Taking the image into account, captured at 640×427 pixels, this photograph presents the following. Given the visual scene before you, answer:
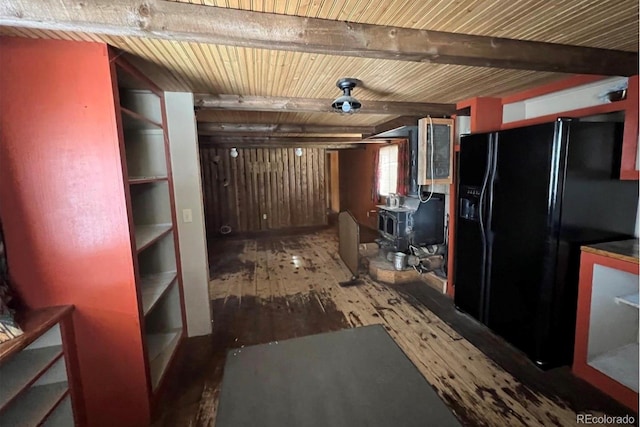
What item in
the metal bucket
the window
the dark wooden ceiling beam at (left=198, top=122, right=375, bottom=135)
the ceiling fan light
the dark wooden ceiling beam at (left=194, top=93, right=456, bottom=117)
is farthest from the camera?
the window

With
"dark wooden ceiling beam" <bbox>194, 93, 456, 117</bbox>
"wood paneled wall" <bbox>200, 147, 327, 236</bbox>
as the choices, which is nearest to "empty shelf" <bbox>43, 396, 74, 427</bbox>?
"dark wooden ceiling beam" <bbox>194, 93, 456, 117</bbox>

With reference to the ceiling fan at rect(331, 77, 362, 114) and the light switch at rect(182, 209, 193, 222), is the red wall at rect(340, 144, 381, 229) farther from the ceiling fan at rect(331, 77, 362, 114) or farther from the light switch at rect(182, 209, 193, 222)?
the light switch at rect(182, 209, 193, 222)

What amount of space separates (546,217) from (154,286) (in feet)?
10.1

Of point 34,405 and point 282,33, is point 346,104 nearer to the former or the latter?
point 282,33

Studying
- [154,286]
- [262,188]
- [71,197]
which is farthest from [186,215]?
[262,188]

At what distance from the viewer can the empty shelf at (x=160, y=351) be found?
2.04 metres

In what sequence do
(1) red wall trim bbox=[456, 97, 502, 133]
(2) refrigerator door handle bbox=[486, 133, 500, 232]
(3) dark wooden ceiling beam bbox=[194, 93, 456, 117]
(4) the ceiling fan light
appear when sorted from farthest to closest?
(1) red wall trim bbox=[456, 97, 502, 133] → (3) dark wooden ceiling beam bbox=[194, 93, 456, 117] → (2) refrigerator door handle bbox=[486, 133, 500, 232] → (4) the ceiling fan light

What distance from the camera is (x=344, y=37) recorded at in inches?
54.8

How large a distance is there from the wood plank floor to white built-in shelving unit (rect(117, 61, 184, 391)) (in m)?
0.27

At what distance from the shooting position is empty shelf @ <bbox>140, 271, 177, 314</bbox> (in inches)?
78.4

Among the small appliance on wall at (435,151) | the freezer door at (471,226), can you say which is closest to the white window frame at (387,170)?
the small appliance on wall at (435,151)

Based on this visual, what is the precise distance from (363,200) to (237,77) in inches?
220

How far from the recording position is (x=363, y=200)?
24.5 ft

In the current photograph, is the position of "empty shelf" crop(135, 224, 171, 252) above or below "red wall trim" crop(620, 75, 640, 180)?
below
